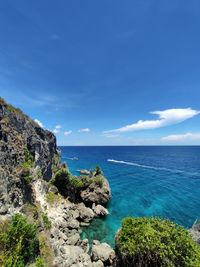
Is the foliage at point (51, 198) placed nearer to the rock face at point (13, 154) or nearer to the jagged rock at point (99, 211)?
the rock face at point (13, 154)

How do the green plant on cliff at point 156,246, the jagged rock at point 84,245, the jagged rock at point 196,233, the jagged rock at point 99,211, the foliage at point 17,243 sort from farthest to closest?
the jagged rock at point 99,211 < the jagged rock at point 84,245 < the jagged rock at point 196,233 < the green plant on cliff at point 156,246 < the foliage at point 17,243

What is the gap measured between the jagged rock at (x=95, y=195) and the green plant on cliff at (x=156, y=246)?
2326cm

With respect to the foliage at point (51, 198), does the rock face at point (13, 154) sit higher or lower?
higher

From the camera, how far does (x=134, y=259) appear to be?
20.5m

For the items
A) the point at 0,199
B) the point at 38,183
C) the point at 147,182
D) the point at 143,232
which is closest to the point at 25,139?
the point at 38,183

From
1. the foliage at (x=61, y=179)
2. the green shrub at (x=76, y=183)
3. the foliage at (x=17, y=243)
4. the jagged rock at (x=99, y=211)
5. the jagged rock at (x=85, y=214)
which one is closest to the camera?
the foliage at (x=17, y=243)

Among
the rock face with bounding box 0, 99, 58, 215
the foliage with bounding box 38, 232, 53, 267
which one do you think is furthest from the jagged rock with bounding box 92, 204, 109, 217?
the foliage with bounding box 38, 232, 53, 267

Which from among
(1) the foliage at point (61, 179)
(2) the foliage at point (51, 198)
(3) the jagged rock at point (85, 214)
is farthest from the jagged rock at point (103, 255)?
(1) the foliage at point (61, 179)

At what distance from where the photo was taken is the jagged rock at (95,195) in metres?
45.3

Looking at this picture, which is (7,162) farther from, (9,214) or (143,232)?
(143,232)

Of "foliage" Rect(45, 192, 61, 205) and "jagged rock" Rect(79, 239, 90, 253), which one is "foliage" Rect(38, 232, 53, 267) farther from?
"foliage" Rect(45, 192, 61, 205)

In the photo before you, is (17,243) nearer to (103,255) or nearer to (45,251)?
(45,251)

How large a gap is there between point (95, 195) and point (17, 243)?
100 ft

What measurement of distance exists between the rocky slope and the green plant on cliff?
6.27 m
